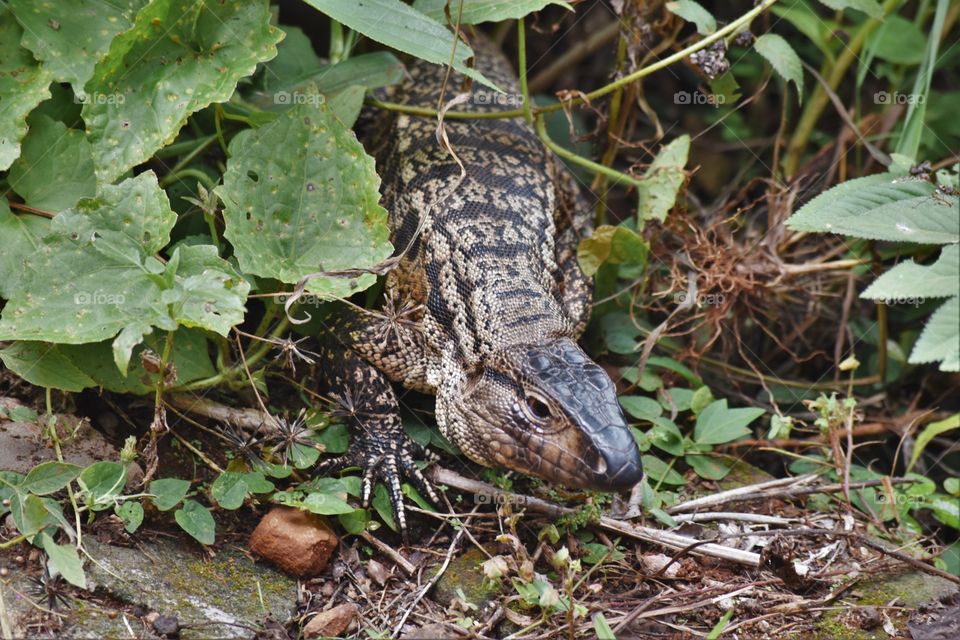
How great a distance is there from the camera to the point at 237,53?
449 centimetres

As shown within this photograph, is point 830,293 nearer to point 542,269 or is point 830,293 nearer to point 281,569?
point 542,269

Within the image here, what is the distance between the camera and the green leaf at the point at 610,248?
5293 mm

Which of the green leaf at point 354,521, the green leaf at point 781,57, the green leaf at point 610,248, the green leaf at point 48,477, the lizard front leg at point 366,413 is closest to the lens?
the green leaf at point 48,477

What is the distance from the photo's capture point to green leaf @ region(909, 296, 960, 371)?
10.6 ft

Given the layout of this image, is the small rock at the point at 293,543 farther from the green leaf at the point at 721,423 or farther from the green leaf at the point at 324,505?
the green leaf at the point at 721,423

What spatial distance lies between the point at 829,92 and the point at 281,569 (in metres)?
4.22

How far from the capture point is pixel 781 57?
5.19 meters

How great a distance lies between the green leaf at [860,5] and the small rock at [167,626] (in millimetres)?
4265

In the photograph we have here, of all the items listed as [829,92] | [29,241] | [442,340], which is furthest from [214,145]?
[829,92]
